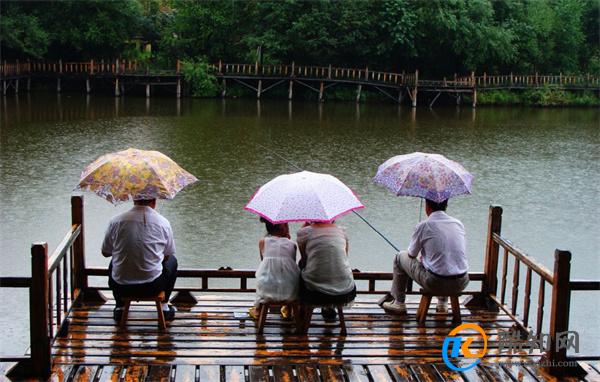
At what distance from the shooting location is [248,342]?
5422mm

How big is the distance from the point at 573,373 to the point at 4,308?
264 inches

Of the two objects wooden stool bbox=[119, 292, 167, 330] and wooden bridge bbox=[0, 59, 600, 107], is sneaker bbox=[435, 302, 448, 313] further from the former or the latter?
wooden bridge bbox=[0, 59, 600, 107]

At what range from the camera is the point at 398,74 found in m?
40.2

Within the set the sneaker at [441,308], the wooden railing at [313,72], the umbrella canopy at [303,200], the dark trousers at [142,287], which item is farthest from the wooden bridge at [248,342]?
the wooden railing at [313,72]

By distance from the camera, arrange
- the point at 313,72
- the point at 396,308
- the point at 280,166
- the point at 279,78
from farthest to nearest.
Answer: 1. the point at 313,72
2. the point at 279,78
3. the point at 280,166
4. the point at 396,308

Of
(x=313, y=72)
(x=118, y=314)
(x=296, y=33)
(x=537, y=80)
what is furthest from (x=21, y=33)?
(x=118, y=314)

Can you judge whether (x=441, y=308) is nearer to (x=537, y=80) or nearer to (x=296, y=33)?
(x=296, y=33)

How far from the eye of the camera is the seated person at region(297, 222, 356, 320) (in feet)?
17.9

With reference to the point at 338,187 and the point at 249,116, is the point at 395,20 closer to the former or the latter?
the point at 249,116

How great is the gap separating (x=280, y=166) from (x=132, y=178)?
14017 millimetres

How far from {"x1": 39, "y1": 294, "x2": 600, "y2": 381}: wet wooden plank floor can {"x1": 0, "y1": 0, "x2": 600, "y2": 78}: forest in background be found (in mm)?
34112

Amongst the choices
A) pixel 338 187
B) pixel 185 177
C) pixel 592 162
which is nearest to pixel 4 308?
pixel 185 177

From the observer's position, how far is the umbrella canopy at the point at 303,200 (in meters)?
5.30

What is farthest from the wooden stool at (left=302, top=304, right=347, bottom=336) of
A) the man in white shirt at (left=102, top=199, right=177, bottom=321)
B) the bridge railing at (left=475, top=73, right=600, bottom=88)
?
the bridge railing at (left=475, top=73, right=600, bottom=88)
